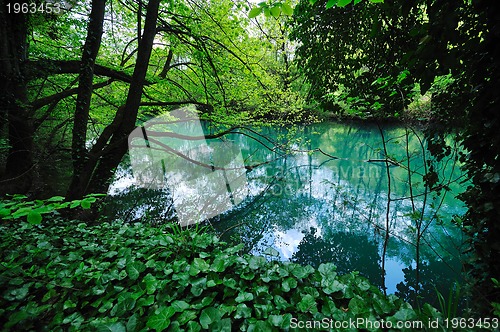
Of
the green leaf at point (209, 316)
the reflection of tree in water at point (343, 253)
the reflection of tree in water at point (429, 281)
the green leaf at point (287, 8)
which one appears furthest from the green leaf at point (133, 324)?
the reflection of tree in water at point (429, 281)

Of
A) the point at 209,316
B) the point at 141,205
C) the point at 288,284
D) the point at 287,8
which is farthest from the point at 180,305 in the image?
the point at 141,205

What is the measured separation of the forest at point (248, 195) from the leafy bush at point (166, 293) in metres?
0.01

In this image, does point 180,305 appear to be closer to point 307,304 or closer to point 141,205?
point 307,304

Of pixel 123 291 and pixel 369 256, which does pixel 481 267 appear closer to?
pixel 123 291

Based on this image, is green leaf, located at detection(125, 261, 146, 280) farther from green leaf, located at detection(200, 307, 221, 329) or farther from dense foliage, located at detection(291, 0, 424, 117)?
dense foliage, located at detection(291, 0, 424, 117)

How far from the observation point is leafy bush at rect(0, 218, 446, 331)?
1120mm

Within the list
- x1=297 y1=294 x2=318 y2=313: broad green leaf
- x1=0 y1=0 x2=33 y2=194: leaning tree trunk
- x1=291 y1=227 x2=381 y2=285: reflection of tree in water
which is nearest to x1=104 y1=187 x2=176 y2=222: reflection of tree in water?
x1=0 y1=0 x2=33 y2=194: leaning tree trunk

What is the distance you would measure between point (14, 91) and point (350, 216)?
734 centimetres

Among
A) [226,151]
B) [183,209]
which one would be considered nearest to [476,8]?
[183,209]

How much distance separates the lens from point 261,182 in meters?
8.52

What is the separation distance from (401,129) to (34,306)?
22.7m

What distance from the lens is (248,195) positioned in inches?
291

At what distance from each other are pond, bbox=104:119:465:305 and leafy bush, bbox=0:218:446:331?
56 centimetres

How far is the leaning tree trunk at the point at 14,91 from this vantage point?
2.77 m
